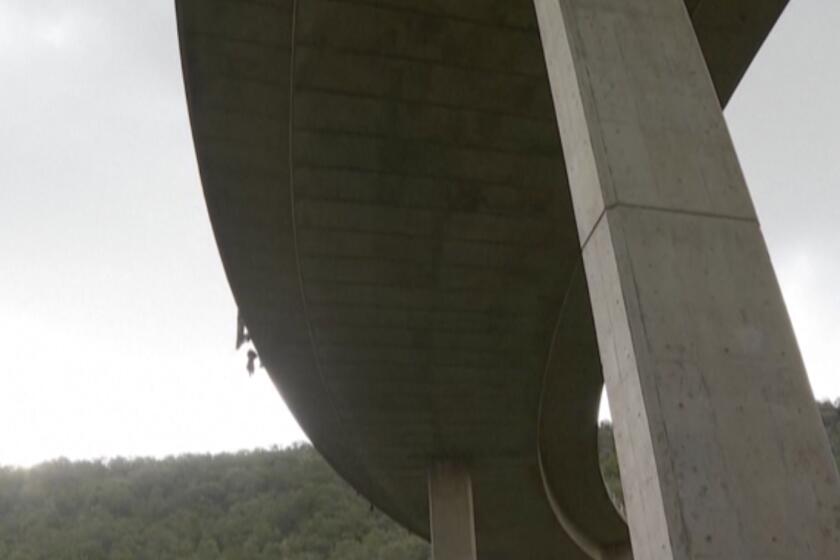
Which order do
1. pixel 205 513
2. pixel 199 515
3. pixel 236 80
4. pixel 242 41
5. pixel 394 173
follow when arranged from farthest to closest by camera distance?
pixel 205 513
pixel 199 515
pixel 394 173
pixel 236 80
pixel 242 41

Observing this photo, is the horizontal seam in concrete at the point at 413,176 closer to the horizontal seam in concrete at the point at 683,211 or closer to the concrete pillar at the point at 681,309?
the concrete pillar at the point at 681,309

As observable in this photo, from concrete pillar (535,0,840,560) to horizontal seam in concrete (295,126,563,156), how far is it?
5068 mm

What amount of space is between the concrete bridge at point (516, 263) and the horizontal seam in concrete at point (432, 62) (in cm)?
2

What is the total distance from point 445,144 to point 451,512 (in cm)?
901

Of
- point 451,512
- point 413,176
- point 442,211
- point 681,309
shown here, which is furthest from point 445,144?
point 451,512

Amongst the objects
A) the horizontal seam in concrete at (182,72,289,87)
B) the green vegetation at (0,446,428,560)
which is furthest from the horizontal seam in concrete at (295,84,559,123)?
the green vegetation at (0,446,428,560)

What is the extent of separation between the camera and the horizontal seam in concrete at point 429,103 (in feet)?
30.0

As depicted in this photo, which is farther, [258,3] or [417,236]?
[417,236]

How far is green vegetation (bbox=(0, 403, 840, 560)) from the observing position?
51531 mm

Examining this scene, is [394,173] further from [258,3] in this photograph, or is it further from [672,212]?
[672,212]

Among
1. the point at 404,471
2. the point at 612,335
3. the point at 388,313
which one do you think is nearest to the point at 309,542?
the point at 404,471

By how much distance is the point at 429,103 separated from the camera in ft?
30.9

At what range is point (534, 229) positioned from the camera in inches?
452

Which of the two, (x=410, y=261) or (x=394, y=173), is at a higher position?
(x=394, y=173)
